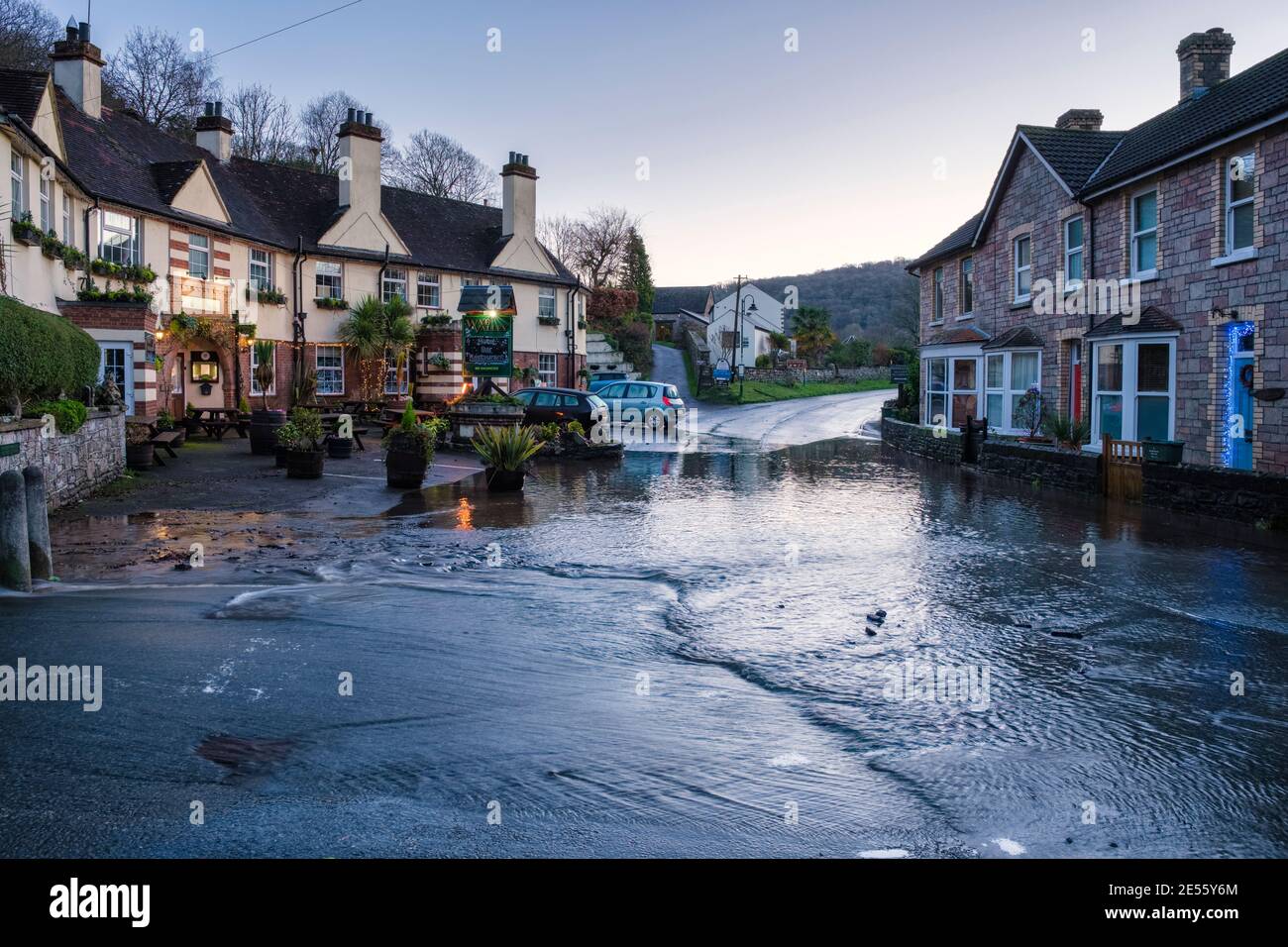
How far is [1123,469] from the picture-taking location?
17.2 meters

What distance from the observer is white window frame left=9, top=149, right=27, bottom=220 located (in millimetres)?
19531

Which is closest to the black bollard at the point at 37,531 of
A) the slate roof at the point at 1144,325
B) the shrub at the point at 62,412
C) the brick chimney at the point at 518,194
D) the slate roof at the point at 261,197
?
the shrub at the point at 62,412

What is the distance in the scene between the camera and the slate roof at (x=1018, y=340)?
84.2ft

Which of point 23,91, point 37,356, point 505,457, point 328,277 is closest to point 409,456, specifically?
point 505,457

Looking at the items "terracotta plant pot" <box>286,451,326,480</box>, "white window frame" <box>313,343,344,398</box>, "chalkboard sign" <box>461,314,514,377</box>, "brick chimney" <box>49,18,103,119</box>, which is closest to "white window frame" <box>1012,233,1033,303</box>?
"chalkboard sign" <box>461,314,514,377</box>

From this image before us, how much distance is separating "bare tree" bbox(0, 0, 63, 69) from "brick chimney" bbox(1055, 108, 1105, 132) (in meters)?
35.6

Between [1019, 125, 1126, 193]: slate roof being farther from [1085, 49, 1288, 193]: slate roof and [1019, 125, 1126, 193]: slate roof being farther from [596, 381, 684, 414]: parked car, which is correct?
[596, 381, 684, 414]: parked car

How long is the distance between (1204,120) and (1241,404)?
6058mm

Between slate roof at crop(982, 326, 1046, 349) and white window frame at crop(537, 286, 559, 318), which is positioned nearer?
slate roof at crop(982, 326, 1046, 349)

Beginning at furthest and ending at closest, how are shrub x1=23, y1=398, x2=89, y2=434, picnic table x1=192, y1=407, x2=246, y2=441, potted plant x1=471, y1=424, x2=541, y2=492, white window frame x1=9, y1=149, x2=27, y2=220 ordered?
picnic table x1=192, y1=407, x2=246, y2=441 → white window frame x1=9, y1=149, x2=27, y2=220 → potted plant x1=471, y1=424, x2=541, y2=492 → shrub x1=23, y1=398, x2=89, y2=434

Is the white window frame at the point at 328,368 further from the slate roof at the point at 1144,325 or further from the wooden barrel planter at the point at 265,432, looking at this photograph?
the slate roof at the point at 1144,325

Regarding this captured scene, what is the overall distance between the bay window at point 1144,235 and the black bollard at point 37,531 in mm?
20465
